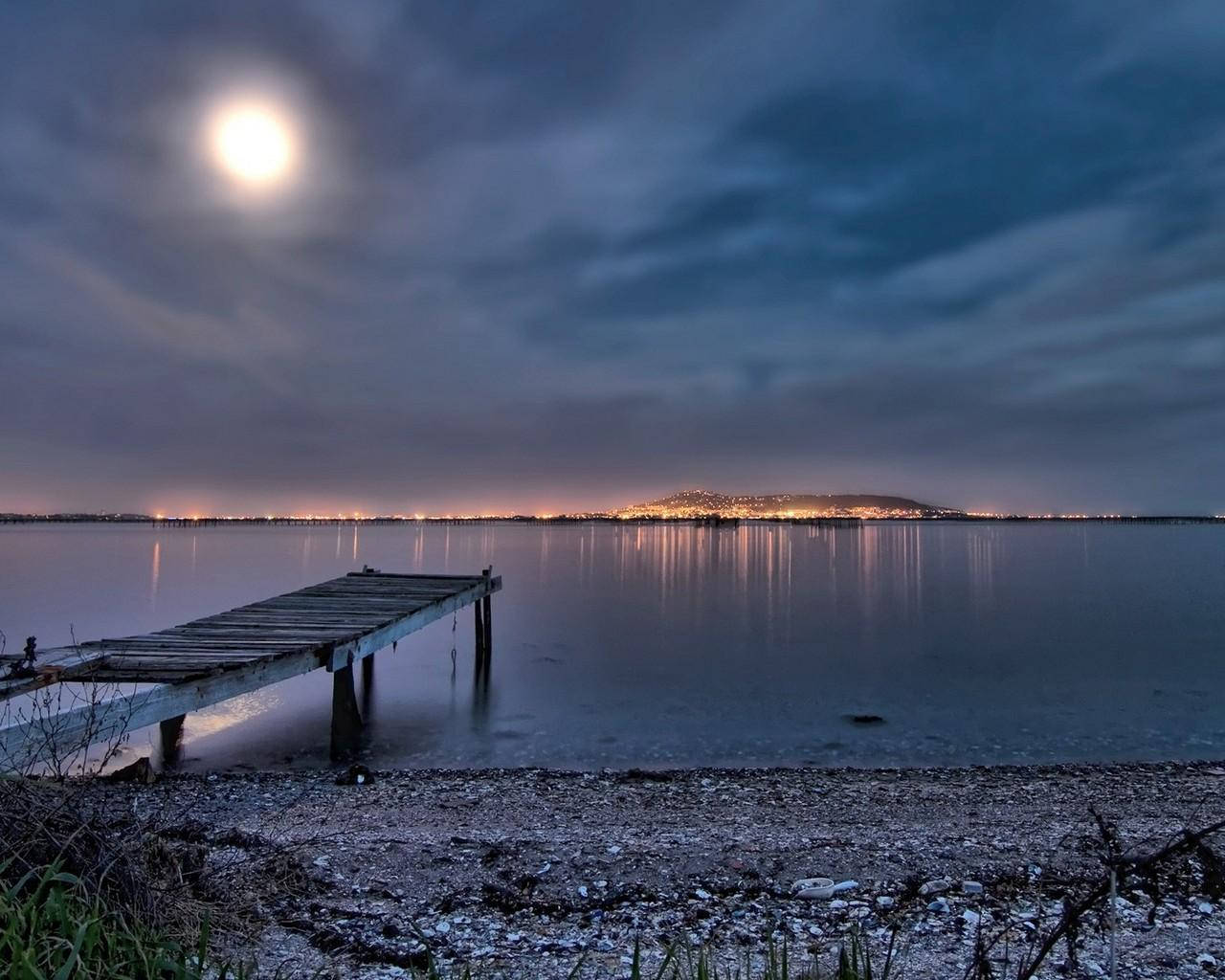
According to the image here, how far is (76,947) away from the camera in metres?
3.41

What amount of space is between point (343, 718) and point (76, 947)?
11564 mm

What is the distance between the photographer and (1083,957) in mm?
6363

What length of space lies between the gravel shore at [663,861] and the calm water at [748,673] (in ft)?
8.69

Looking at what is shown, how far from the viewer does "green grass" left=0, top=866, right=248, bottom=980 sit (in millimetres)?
3439

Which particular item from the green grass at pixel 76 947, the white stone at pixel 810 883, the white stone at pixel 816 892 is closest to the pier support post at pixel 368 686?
the white stone at pixel 810 883

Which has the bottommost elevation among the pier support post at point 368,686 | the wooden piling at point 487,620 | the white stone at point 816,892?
the pier support post at point 368,686

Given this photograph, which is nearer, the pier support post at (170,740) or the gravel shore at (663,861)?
the gravel shore at (663,861)

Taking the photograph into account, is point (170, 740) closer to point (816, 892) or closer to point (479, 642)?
point (479, 642)

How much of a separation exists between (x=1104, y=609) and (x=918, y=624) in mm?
12434

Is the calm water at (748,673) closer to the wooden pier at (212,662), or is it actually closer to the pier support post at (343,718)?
the pier support post at (343,718)

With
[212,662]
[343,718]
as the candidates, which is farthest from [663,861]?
[343,718]

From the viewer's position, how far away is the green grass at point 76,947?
3.44 m

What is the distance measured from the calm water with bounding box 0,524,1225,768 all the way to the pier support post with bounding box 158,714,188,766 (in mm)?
304

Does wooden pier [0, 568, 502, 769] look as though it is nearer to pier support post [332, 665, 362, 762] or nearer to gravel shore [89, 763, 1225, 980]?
pier support post [332, 665, 362, 762]
